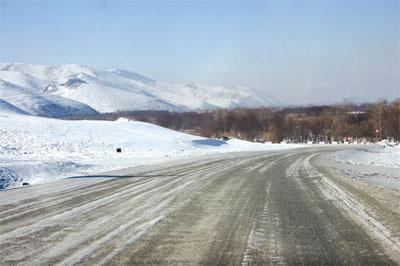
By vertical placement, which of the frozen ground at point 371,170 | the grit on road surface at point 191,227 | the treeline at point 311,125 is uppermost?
the treeline at point 311,125

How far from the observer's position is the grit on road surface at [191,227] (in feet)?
21.5

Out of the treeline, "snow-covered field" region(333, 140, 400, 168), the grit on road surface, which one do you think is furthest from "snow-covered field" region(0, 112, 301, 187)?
the treeline

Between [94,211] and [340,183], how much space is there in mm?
8941

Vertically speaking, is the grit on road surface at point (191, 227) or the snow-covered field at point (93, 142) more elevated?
the snow-covered field at point (93, 142)

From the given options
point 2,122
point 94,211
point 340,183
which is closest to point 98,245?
point 94,211

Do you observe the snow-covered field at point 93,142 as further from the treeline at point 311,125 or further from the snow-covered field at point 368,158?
→ the treeline at point 311,125

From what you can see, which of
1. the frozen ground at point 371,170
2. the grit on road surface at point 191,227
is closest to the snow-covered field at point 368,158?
the frozen ground at point 371,170

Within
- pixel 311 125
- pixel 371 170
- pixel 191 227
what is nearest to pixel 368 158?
pixel 371 170

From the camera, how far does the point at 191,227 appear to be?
8555 mm

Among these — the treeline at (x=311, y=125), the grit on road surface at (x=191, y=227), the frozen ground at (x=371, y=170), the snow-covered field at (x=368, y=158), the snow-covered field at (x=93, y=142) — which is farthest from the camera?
the treeline at (x=311, y=125)

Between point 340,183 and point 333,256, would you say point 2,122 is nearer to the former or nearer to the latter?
point 340,183

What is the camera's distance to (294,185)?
15.7 metres

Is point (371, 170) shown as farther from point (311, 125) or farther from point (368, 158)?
point (311, 125)

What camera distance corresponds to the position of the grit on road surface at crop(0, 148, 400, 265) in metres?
6.55
